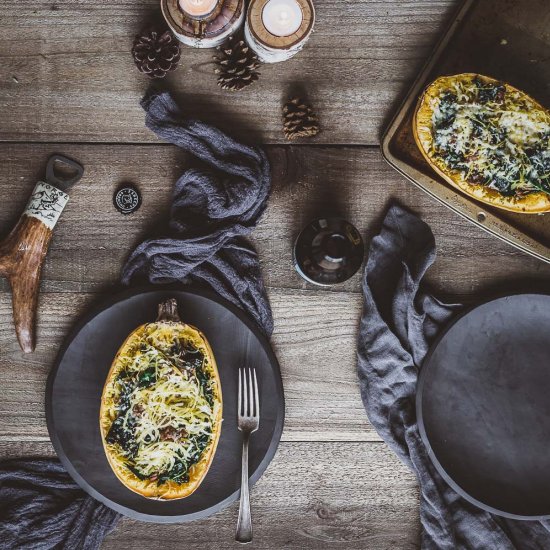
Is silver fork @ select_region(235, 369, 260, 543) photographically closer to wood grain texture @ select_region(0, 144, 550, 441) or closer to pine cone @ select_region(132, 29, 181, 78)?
wood grain texture @ select_region(0, 144, 550, 441)

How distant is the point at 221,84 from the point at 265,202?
30 cm

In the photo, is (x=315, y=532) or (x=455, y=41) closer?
(x=455, y=41)

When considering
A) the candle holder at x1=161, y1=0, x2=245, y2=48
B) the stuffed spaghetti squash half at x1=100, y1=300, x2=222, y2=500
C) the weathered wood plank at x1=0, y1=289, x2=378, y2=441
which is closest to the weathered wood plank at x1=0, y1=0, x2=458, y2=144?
the candle holder at x1=161, y1=0, x2=245, y2=48

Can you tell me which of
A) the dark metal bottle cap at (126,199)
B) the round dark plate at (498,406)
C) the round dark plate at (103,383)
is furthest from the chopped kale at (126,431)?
the round dark plate at (498,406)

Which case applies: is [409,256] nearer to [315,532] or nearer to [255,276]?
[255,276]

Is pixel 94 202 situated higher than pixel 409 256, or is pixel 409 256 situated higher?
pixel 409 256

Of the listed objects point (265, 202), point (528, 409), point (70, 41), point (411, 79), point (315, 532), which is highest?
point (411, 79)

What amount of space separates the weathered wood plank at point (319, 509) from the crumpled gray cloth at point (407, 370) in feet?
0.22

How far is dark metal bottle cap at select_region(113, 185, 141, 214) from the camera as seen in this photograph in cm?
138

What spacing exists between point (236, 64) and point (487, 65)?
588 millimetres

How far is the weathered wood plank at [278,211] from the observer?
138cm

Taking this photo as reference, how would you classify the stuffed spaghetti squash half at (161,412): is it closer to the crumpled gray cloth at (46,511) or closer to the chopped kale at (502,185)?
the crumpled gray cloth at (46,511)

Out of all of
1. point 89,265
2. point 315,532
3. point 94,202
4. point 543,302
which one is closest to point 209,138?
point 94,202

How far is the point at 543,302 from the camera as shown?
140cm
